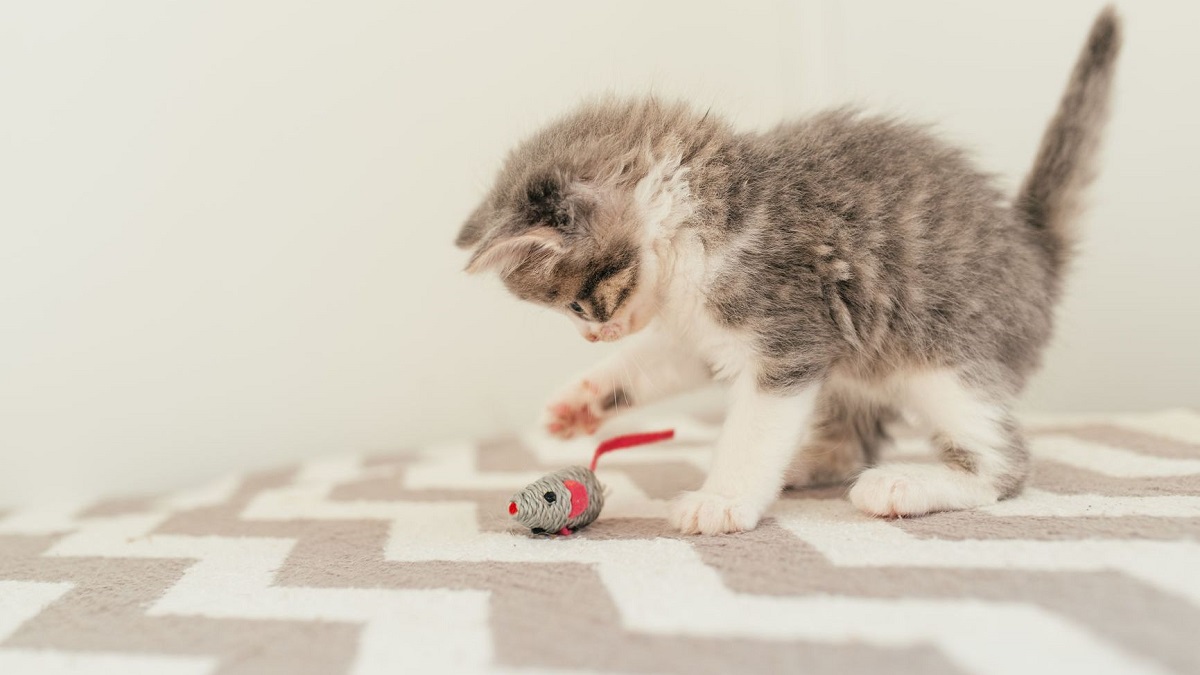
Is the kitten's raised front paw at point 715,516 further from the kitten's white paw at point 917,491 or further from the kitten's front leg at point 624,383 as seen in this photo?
the kitten's front leg at point 624,383

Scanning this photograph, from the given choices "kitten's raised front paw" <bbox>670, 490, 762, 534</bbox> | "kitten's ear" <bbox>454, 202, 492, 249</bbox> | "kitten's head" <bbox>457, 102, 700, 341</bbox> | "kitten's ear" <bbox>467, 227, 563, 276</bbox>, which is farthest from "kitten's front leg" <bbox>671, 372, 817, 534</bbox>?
"kitten's ear" <bbox>454, 202, 492, 249</bbox>

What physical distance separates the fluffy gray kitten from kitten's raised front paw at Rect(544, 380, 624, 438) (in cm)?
17

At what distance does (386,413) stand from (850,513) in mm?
1356

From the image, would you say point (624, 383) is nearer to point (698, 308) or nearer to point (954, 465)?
point (698, 308)

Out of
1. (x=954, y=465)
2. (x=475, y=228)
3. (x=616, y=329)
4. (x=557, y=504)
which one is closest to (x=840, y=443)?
(x=954, y=465)

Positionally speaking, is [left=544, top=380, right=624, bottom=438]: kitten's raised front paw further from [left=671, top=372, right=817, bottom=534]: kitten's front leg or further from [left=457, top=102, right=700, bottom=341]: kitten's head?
[left=671, top=372, right=817, bottom=534]: kitten's front leg

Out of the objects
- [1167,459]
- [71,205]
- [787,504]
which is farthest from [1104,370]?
[71,205]

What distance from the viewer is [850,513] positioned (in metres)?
1.31

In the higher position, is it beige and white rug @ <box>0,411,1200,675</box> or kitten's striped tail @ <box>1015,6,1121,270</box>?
kitten's striped tail @ <box>1015,6,1121,270</box>

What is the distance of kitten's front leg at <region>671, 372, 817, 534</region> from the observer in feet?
4.05

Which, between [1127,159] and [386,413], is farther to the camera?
[386,413]

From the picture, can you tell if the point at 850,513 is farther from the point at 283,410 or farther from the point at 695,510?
the point at 283,410

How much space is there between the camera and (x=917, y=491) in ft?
4.13

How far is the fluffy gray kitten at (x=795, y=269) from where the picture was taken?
130 centimetres
